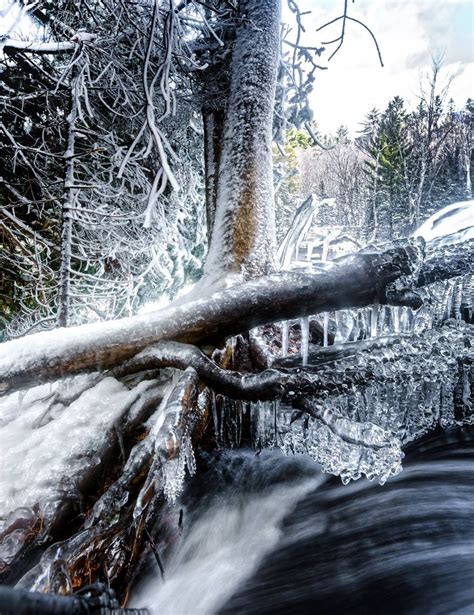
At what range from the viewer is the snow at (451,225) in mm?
3324

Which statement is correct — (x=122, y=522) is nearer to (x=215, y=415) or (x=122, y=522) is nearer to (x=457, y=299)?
(x=215, y=415)

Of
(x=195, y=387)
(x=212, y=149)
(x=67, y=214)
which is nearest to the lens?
(x=195, y=387)

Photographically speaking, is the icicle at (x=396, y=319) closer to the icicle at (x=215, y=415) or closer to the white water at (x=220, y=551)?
the white water at (x=220, y=551)

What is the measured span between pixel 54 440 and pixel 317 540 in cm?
164

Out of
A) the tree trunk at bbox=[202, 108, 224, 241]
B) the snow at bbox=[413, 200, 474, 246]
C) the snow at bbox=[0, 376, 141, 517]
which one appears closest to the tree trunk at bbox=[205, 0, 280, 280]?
the tree trunk at bbox=[202, 108, 224, 241]

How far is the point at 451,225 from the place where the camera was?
405 cm

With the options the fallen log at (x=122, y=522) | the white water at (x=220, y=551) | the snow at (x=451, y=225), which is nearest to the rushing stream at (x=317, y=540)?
the white water at (x=220, y=551)

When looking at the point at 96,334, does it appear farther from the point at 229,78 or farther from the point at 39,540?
the point at 229,78

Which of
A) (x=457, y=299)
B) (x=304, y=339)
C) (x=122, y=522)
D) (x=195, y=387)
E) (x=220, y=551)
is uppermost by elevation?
(x=457, y=299)

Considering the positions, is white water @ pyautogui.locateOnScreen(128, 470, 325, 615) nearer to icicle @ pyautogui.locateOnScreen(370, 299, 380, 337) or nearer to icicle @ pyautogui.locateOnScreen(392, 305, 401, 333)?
icicle @ pyautogui.locateOnScreen(370, 299, 380, 337)

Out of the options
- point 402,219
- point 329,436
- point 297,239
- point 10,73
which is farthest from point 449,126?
point 329,436

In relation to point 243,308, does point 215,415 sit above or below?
below

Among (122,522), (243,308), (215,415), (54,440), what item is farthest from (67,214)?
(122,522)

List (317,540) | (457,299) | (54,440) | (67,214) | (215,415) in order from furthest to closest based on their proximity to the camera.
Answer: (67,214), (457,299), (215,415), (54,440), (317,540)
